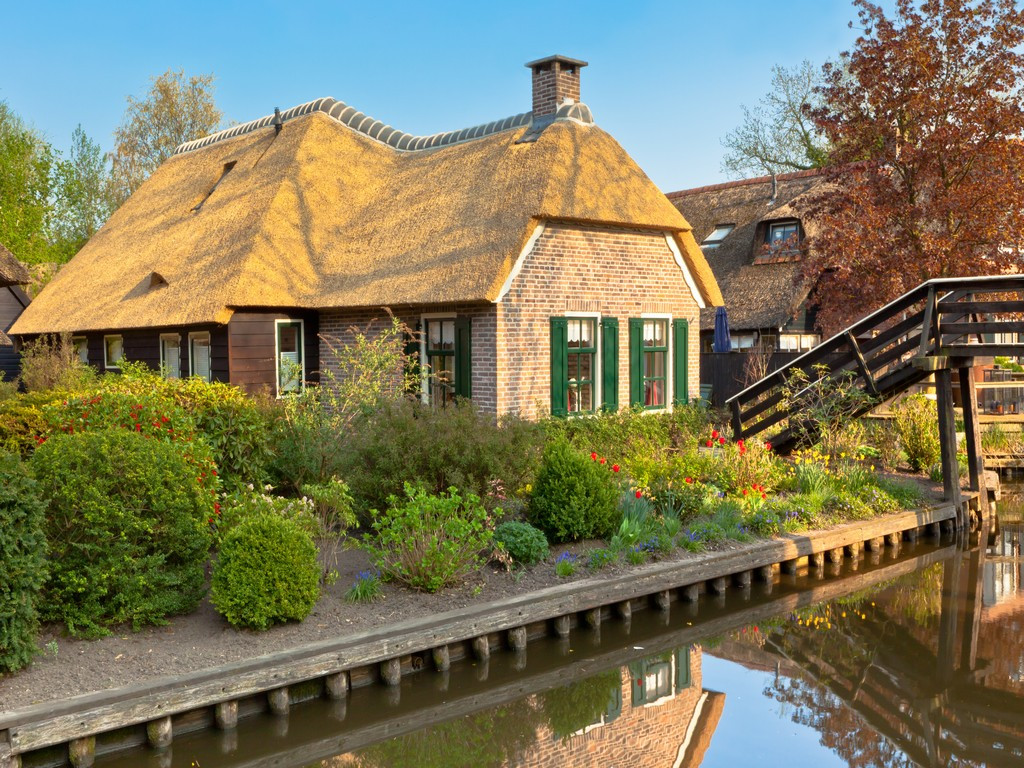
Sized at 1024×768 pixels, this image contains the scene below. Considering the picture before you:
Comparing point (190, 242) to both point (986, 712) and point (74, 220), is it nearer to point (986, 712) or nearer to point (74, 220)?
point (986, 712)

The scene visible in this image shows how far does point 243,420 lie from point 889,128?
13963 millimetres

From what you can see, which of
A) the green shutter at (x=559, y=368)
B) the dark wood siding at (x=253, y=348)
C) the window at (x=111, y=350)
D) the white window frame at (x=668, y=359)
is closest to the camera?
the green shutter at (x=559, y=368)

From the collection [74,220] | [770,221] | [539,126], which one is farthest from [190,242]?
[74,220]

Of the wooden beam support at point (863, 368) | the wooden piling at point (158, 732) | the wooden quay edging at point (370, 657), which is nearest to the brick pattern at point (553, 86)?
the wooden beam support at point (863, 368)

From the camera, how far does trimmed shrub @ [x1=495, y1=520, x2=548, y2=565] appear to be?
30.2 feet

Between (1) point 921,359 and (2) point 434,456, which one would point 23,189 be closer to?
(2) point 434,456

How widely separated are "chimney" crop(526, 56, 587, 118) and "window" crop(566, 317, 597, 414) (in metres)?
4.21

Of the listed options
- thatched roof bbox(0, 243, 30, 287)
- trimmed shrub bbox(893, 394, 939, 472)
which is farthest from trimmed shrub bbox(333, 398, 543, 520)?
trimmed shrub bbox(893, 394, 939, 472)

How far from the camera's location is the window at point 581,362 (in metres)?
15.2

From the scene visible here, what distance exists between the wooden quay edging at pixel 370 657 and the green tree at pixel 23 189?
101 ft

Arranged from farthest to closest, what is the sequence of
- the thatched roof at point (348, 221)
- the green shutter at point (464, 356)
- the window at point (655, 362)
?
the window at point (655, 362) < the thatched roof at point (348, 221) < the green shutter at point (464, 356)

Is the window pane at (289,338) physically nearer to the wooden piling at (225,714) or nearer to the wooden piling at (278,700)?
the wooden piling at (278,700)

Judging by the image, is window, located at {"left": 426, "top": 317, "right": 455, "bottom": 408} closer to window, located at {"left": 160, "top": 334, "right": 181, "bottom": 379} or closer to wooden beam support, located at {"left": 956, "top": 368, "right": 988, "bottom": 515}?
window, located at {"left": 160, "top": 334, "right": 181, "bottom": 379}

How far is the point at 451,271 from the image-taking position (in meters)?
14.6
